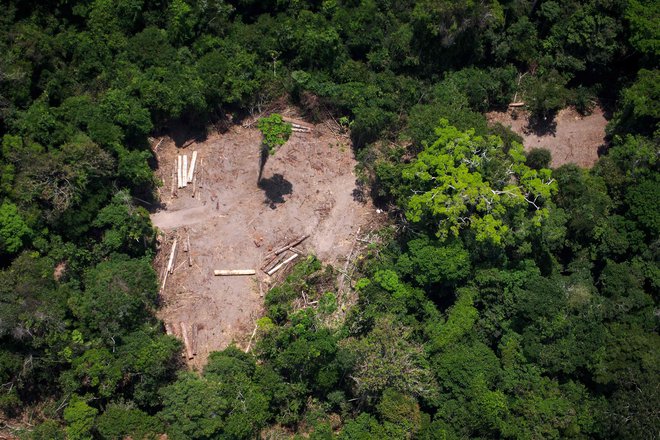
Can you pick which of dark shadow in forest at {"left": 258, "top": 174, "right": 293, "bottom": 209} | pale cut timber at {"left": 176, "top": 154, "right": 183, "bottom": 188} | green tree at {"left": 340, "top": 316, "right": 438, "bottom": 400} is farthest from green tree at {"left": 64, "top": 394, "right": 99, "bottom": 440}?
dark shadow in forest at {"left": 258, "top": 174, "right": 293, "bottom": 209}

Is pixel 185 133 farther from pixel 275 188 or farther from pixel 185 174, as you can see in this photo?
pixel 275 188

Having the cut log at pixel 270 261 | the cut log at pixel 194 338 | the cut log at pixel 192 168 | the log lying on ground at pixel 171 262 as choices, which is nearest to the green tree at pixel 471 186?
the cut log at pixel 270 261

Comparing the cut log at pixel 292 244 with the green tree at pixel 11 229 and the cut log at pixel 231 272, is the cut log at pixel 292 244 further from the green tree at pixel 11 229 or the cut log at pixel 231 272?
the green tree at pixel 11 229

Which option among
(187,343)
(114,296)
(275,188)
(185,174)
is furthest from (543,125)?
(114,296)

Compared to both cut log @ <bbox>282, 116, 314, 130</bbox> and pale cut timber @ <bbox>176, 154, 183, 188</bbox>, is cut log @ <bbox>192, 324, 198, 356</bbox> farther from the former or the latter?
cut log @ <bbox>282, 116, 314, 130</bbox>

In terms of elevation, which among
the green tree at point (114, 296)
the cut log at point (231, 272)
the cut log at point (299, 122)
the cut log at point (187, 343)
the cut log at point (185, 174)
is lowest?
the cut log at point (187, 343)
